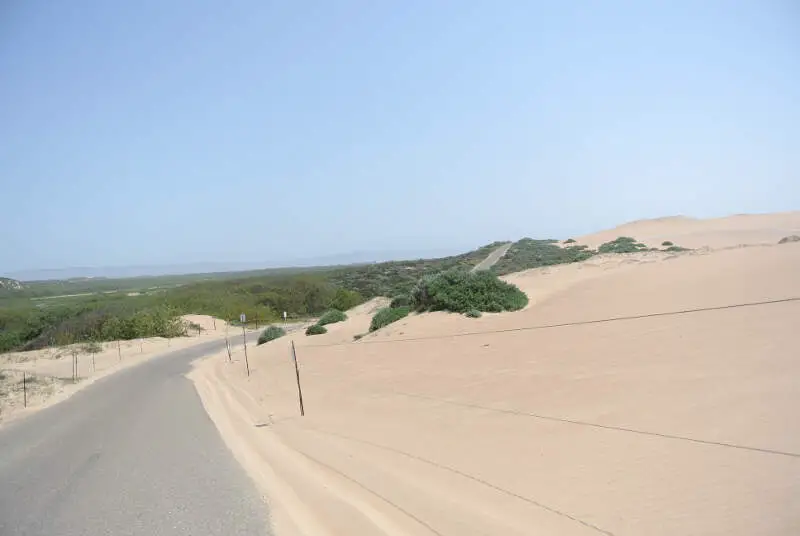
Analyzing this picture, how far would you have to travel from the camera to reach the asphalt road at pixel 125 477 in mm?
6812

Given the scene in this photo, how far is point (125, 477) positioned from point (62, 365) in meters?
27.1

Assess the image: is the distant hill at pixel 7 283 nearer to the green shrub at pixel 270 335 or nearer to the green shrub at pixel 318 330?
the green shrub at pixel 270 335

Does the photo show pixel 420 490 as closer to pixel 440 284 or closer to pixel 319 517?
pixel 319 517

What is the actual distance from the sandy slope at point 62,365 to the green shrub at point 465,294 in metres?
13.3

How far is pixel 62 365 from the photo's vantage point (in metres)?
31.9

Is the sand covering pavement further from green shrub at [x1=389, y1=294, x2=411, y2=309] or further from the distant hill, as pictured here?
the distant hill

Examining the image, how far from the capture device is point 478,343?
16812mm

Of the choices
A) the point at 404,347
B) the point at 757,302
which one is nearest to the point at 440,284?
the point at 404,347

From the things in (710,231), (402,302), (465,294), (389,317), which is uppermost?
(710,231)

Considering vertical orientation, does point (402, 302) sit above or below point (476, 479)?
above

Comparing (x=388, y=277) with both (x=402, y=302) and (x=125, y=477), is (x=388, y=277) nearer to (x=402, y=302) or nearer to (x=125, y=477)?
(x=402, y=302)

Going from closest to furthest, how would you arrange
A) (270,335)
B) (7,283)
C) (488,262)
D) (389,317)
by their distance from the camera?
(389,317)
(270,335)
(488,262)
(7,283)

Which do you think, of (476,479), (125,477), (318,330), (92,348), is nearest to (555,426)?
(476,479)

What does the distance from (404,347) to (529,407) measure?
8.61 m
